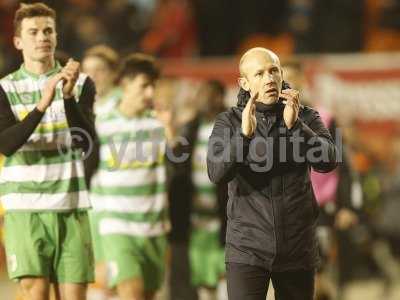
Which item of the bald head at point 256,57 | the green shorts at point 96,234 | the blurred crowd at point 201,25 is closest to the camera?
the bald head at point 256,57

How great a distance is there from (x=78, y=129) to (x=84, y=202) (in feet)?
1.63

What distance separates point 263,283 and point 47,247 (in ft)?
4.87

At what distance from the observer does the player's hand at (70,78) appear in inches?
284

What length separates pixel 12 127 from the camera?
23.7 feet

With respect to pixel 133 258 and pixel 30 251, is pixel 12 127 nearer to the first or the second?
pixel 30 251

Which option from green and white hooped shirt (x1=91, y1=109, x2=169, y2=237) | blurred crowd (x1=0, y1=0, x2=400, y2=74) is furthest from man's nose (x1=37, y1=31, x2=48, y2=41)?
blurred crowd (x1=0, y1=0, x2=400, y2=74)

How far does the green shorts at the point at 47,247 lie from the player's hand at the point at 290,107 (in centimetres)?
167

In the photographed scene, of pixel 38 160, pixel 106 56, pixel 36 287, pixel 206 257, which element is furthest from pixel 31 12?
pixel 206 257

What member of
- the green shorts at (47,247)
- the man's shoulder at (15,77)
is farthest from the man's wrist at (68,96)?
the green shorts at (47,247)

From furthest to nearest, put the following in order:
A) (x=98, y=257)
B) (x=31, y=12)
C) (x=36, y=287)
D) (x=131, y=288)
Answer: (x=98, y=257)
(x=131, y=288)
(x=31, y=12)
(x=36, y=287)

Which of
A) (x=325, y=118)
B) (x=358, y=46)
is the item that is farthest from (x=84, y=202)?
(x=358, y=46)

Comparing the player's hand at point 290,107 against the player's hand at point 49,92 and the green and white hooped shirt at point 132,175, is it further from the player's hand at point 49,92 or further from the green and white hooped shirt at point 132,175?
the green and white hooped shirt at point 132,175

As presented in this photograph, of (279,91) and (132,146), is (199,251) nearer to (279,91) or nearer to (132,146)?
Result: (132,146)

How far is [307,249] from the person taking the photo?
22.6ft
